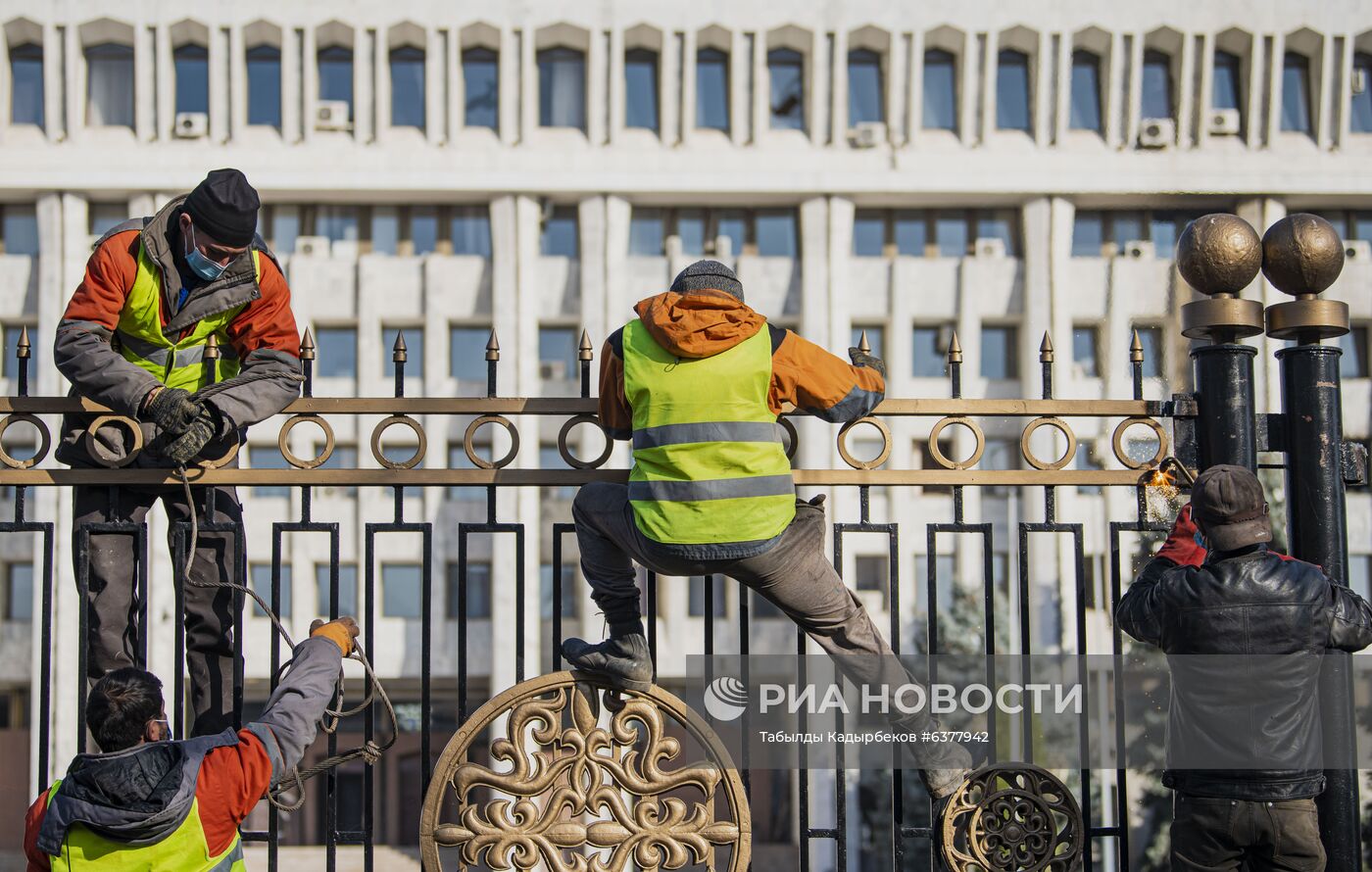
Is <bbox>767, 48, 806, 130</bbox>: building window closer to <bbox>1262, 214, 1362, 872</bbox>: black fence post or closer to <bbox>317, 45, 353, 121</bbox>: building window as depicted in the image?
<bbox>317, 45, 353, 121</bbox>: building window

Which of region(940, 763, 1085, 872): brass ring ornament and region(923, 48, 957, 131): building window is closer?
region(940, 763, 1085, 872): brass ring ornament

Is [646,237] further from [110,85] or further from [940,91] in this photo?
[110,85]

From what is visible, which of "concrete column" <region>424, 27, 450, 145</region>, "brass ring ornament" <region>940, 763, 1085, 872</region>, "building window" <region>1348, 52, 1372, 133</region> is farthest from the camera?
"building window" <region>1348, 52, 1372, 133</region>

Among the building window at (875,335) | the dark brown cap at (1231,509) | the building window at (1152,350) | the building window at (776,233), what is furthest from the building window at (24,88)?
the dark brown cap at (1231,509)

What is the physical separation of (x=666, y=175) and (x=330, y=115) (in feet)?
22.5

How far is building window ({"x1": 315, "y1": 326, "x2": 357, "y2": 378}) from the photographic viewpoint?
3009 centimetres

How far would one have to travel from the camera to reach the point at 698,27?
97.7 feet

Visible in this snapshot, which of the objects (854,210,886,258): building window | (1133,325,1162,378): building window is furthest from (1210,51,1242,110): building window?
(854,210,886,258): building window

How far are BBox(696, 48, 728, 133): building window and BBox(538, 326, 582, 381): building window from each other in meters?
5.15

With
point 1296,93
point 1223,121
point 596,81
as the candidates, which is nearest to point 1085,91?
point 1223,121

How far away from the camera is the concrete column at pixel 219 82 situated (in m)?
29.6

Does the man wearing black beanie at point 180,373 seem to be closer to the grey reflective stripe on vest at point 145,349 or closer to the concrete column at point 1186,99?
the grey reflective stripe on vest at point 145,349

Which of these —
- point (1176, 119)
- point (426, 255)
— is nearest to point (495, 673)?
point (426, 255)

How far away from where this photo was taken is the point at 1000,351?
3123 cm
